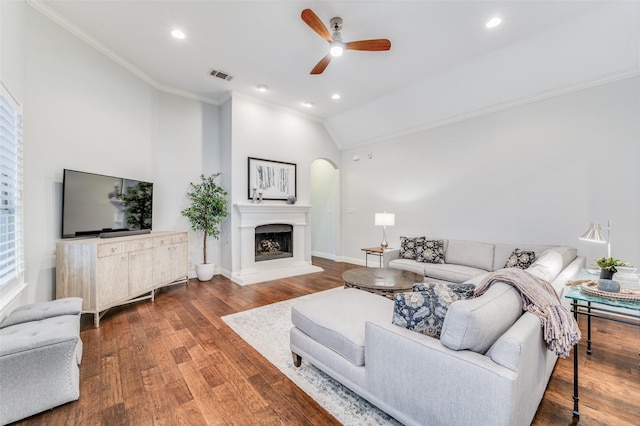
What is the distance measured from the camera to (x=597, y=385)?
2.00 m

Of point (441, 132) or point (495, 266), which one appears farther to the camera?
point (441, 132)

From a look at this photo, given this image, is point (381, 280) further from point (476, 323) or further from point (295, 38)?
point (295, 38)

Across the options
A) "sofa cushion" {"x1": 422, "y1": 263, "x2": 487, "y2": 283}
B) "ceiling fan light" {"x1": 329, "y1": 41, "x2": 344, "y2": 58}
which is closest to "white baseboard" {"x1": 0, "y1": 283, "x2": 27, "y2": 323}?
"ceiling fan light" {"x1": 329, "y1": 41, "x2": 344, "y2": 58}

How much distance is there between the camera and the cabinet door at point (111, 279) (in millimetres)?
2959

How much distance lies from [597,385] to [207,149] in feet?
19.5

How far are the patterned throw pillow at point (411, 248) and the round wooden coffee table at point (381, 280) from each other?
1.03m

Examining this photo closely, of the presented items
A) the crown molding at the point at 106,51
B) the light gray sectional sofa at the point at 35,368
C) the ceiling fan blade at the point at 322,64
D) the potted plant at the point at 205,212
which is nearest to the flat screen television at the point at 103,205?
the potted plant at the point at 205,212

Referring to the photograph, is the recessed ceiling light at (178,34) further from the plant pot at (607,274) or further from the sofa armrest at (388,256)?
the plant pot at (607,274)

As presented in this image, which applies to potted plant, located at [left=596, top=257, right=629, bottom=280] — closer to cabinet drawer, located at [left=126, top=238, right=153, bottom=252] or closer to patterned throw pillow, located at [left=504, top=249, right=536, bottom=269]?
patterned throw pillow, located at [left=504, top=249, right=536, bottom=269]

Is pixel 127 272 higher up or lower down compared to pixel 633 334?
higher up

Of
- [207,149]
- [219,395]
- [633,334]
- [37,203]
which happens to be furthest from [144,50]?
[633,334]

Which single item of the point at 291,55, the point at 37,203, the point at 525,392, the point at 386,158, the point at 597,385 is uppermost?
the point at 291,55

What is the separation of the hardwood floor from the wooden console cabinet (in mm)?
302

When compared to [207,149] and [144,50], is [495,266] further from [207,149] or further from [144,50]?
[144,50]
